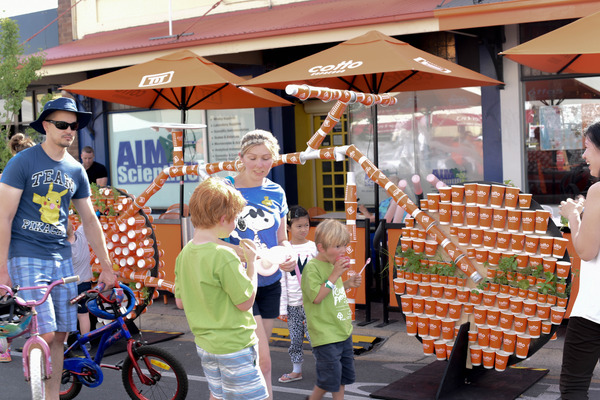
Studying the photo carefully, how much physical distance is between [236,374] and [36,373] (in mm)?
1648

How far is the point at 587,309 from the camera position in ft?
13.3

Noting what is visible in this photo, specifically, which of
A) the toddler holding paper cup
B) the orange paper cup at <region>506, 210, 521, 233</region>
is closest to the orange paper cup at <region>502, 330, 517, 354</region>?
the orange paper cup at <region>506, 210, 521, 233</region>

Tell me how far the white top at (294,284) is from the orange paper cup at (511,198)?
1547 millimetres

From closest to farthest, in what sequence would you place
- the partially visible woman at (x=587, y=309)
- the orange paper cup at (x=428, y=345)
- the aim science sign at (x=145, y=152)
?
the partially visible woman at (x=587, y=309) → the orange paper cup at (x=428, y=345) → the aim science sign at (x=145, y=152)

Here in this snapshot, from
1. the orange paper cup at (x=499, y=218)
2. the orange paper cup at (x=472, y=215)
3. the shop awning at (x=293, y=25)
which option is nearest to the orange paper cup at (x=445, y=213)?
the orange paper cup at (x=472, y=215)

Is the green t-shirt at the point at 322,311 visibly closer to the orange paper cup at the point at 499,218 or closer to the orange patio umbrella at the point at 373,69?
the orange paper cup at the point at 499,218

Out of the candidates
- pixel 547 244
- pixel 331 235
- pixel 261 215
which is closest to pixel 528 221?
pixel 547 244

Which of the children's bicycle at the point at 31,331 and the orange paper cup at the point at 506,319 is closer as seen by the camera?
the children's bicycle at the point at 31,331

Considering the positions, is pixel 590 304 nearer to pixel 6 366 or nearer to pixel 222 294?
pixel 222 294

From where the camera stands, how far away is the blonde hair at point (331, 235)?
498 centimetres

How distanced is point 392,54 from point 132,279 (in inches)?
132

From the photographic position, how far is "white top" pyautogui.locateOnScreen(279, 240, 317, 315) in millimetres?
6070

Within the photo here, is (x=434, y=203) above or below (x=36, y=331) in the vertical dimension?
above

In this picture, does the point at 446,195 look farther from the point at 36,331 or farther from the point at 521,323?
the point at 36,331
